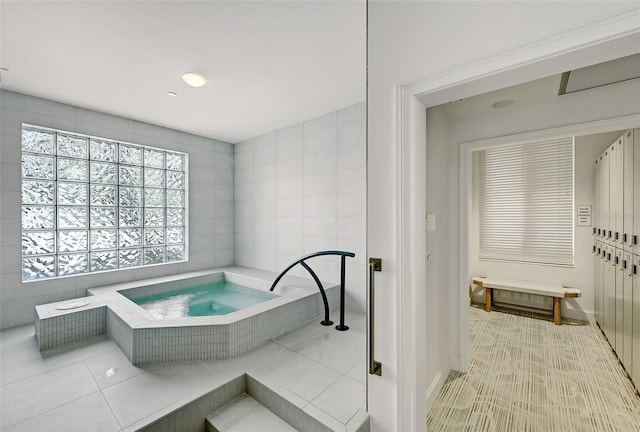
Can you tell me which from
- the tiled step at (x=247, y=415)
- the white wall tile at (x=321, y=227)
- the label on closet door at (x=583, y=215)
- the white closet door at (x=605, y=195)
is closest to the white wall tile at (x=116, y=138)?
the white wall tile at (x=321, y=227)

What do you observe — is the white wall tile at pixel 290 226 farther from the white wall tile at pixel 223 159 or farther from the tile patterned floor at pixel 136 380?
the tile patterned floor at pixel 136 380

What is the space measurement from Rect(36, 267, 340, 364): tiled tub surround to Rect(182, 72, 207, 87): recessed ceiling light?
2360 millimetres

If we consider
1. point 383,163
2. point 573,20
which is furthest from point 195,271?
point 573,20

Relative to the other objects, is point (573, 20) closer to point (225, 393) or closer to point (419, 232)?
point (419, 232)

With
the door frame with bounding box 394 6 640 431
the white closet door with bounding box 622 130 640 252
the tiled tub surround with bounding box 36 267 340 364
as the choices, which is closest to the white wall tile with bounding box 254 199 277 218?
the tiled tub surround with bounding box 36 267 340 364

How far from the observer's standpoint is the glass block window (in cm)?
332

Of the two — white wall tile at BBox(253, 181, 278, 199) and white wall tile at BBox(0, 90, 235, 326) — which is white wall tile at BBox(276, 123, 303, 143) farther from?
white wall tile at BBox(0, 90, 235, 326)

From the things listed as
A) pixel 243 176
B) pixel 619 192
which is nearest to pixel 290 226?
pixel 243 176

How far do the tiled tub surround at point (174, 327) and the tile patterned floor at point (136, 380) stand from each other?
93 mm

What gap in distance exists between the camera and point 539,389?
2191 millimetres

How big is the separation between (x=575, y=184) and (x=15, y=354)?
6.56 m

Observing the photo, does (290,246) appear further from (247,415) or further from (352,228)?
(247,415)

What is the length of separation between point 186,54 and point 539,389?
13.8 feet

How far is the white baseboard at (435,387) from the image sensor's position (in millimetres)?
2040
